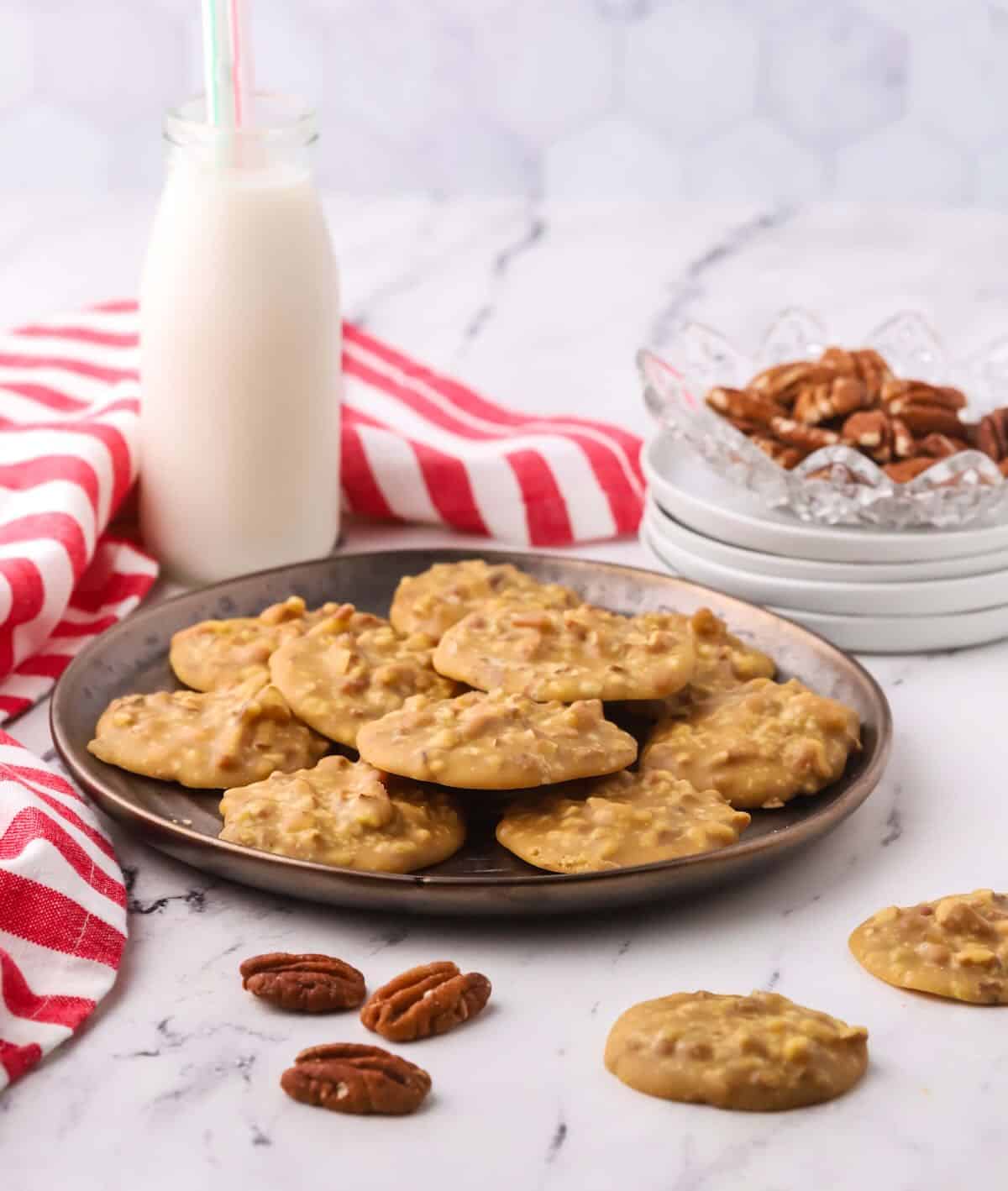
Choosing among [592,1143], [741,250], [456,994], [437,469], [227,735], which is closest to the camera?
[592,1143]

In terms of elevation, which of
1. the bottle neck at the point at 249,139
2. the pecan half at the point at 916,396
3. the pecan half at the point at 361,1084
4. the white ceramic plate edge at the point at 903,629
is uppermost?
the bottle neck at the point at 249,139

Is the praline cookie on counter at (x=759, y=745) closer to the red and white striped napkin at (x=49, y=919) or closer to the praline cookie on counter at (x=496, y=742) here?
the praline cookie on counter at (x=496, y=742)

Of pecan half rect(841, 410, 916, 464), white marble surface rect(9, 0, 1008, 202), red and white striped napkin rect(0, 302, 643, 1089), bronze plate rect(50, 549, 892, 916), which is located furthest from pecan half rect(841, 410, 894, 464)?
white marble surface rect(9, 0, 1008, 202)

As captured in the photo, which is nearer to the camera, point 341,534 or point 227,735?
point 227,735

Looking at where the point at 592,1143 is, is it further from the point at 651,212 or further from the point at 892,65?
the point at 892,65

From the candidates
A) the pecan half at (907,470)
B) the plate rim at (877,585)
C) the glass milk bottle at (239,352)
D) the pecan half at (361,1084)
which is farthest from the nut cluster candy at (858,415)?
the pecan half at (361,1084)

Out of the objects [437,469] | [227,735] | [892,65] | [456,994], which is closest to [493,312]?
[437,469]
